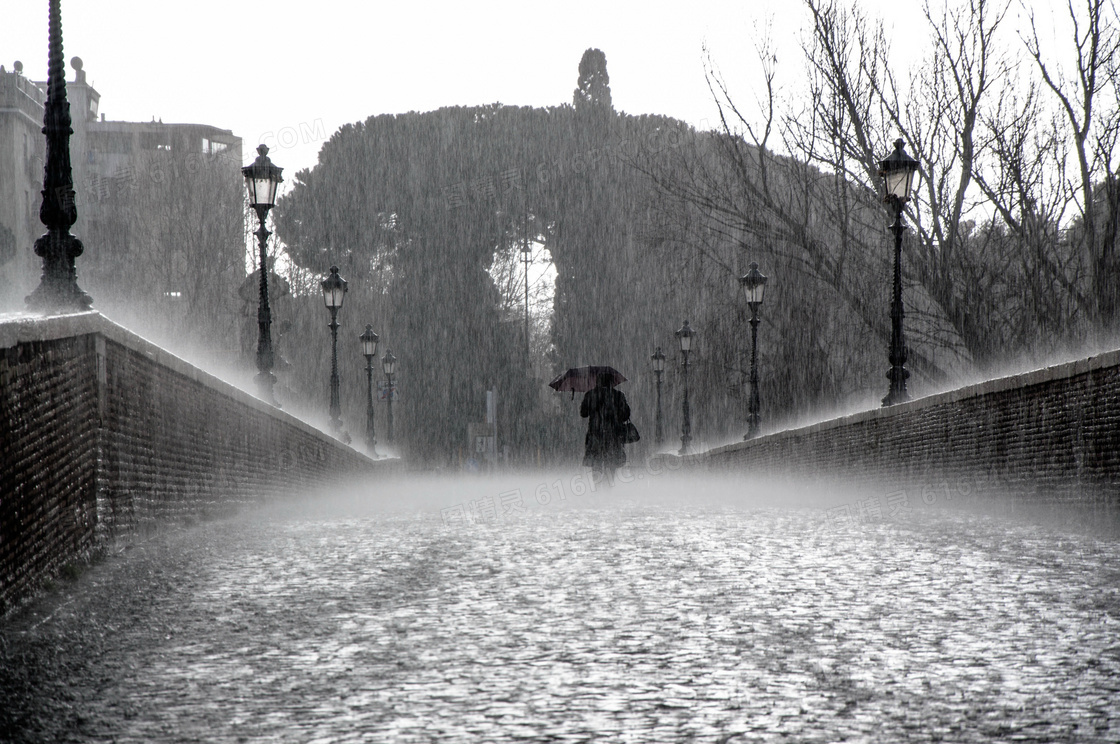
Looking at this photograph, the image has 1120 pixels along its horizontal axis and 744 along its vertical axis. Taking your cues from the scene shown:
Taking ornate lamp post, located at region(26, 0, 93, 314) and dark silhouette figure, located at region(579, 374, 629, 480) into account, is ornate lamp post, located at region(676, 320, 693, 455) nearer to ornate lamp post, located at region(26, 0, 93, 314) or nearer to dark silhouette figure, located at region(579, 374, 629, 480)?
dark silhouette figure, located at region(579, 374, 629, 480)

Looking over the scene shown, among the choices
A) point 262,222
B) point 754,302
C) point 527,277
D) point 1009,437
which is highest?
point 527,277

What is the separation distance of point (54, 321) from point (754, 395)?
21875mm

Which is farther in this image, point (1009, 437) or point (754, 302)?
point (754, 302)

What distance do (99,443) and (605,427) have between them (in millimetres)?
11940

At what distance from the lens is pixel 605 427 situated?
62.2 feet

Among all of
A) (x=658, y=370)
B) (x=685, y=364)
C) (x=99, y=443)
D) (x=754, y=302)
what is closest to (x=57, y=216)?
(x=99, y=443)

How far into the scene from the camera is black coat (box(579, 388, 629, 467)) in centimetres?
1873

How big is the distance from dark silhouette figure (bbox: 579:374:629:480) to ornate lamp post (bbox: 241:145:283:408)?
15.0ft

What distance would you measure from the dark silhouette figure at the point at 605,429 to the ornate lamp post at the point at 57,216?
10120mm

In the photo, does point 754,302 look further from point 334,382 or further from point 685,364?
point 334,382

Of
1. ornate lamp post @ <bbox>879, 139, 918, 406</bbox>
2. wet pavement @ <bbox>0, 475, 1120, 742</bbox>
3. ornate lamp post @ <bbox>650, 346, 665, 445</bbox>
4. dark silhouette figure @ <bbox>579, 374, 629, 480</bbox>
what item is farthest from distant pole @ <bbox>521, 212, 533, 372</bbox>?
wet pavement @ <bbox>0, 475, 1120, 742</bbox>

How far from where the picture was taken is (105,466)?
7.58 metres

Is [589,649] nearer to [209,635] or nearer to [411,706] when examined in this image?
[411,706]

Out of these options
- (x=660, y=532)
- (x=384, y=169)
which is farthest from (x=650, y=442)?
(x=660, y=532)
